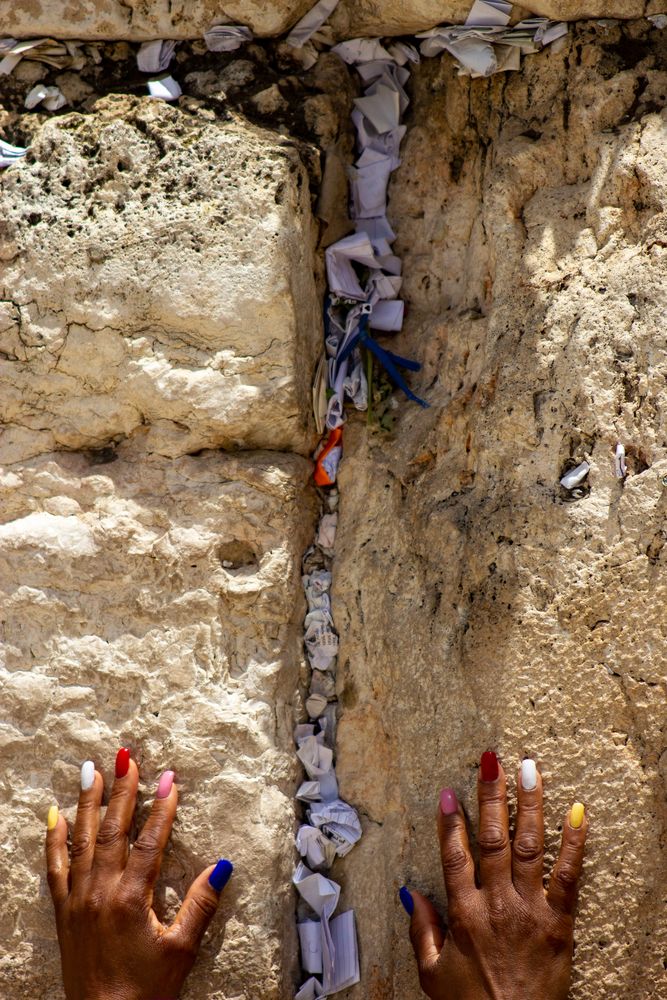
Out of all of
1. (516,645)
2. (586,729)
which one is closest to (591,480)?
(516,645)

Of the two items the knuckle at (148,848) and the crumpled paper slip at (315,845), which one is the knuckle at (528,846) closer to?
the crumpled paper slip at (315,845)

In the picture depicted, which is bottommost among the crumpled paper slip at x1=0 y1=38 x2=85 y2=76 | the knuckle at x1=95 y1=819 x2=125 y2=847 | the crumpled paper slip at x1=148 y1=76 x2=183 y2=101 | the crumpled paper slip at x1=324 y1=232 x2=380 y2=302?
the knuckle at x1=95 y1=819 x2=125 y2=847

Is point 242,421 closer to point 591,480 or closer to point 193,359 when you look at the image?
point 193,359

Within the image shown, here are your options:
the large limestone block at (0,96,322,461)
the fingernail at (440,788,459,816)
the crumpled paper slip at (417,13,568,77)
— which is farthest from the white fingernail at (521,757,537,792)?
the crumpled paper slip at (417,13,568,77)

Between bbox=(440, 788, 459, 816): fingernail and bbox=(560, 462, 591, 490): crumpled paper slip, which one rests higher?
bbox=(560, 462, 591, 490): crumpled paper slip

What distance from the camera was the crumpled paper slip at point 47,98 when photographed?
203 cm

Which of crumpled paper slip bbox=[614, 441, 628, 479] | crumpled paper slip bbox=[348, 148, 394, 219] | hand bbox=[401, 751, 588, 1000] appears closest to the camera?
hand bbox=[401, 751, 588, 1000]

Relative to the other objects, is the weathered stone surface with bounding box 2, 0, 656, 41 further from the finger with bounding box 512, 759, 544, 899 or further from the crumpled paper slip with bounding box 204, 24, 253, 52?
the finger with bounding box 512, 759, 544, 899

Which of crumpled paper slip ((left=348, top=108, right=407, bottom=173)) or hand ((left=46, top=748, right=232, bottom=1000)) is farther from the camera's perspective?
crumpled paper slip ((left=348, top=108, right=407, bottom=173))

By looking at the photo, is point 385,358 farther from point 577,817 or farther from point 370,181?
point 577,817

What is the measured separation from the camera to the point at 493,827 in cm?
169

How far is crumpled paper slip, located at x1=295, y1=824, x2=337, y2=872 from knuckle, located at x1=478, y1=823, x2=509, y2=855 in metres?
0.34

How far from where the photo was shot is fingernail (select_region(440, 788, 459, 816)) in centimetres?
175

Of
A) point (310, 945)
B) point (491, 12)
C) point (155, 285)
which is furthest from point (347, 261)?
point (310, 945)
